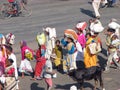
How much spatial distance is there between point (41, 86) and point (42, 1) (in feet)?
52.2

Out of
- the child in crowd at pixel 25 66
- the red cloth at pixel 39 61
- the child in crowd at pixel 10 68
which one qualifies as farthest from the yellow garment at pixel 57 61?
the child in crowd at pixel 10 68

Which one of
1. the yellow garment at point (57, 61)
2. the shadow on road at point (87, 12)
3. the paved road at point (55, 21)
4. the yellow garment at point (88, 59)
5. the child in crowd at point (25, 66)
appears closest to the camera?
the yellow garment at point (88, 59)

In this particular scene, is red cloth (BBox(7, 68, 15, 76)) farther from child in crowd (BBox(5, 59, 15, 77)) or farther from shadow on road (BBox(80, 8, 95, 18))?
shadow on road (BBox(80, 8, 95, 18))

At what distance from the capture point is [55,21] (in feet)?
76.8

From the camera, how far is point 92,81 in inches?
552

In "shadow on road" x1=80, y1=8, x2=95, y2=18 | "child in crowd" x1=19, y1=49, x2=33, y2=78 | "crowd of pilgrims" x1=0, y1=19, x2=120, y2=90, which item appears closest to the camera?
"crowd of pilgrims" x1=0, y1=19, x2=120, y2=90

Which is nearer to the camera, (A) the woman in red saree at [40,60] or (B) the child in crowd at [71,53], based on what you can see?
(B) the child in crowd at [71,53]

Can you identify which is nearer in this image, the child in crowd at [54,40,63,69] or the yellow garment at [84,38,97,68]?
the yellow garment at [84,38,97,68]

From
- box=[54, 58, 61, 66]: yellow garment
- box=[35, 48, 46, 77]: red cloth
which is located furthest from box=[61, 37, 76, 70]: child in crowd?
box=[54, 58, 61, 66]: yellow garment

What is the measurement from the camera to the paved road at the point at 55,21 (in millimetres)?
14141

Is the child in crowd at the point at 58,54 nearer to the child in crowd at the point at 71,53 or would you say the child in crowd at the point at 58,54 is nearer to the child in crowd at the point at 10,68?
the child in crowd at the point at 71,53

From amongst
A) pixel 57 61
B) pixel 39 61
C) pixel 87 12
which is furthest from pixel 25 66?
pixel 87 12

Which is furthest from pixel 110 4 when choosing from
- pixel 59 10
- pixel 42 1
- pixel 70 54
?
pixel 70 54

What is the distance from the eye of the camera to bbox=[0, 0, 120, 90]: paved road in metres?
14.1
